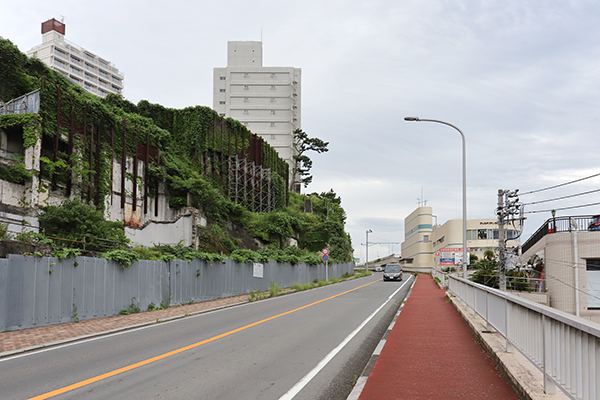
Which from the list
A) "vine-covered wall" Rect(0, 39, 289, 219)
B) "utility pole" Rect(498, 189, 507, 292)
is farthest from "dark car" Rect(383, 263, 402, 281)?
"utility pole" Rect(498, 189, 507, 292)

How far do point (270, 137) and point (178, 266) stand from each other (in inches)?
3037

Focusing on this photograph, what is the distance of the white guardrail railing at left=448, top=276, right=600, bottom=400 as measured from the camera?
4.15 m

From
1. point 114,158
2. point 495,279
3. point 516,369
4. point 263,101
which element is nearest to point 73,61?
point 263,101

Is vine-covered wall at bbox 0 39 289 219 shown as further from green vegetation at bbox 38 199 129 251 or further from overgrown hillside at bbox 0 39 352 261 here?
green vegetation at bbox 38 199 129 251

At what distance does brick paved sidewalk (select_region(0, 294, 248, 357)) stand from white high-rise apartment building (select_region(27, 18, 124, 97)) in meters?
85.4

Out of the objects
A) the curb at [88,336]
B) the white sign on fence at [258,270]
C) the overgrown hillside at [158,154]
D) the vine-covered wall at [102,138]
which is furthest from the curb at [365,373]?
the vine-covered wall at [102,138]

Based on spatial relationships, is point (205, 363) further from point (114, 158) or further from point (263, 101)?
point (263, 101)

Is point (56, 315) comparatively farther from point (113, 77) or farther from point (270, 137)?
point (113, 77)

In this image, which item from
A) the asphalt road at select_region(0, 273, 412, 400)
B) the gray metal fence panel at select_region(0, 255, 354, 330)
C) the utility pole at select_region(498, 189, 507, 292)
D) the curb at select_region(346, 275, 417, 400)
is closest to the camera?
the curb at select_region(346, 275, 417, 400)

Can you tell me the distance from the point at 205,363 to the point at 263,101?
91.9 m

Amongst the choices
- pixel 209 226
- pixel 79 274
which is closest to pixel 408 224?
pixel 209 226

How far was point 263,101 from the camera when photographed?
97.1 meters

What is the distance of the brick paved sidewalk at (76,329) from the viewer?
10.5m

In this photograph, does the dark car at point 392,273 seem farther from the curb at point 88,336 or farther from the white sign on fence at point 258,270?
the curb at point 88,336
